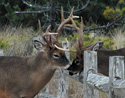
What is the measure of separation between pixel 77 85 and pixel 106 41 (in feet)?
9.95

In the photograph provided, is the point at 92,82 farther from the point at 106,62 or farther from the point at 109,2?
the point at 109,2

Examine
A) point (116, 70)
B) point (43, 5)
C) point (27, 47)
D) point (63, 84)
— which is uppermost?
point (43, 5)

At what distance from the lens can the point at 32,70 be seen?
20.2 feet

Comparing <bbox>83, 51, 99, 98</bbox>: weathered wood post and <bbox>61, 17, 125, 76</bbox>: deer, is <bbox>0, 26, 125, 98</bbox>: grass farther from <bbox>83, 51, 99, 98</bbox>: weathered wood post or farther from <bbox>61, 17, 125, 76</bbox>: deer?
<bbox>83, 51, 99, 98</bbox>: weathered wood post

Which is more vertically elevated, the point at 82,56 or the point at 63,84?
the point at 82,56

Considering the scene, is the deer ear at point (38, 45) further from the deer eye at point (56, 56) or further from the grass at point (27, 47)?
the grass at point (27, 47)

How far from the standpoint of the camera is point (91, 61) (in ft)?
16.0

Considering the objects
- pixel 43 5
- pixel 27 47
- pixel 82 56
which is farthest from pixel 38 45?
pixel 43 5

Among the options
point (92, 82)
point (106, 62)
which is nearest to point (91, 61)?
point (92, 82)

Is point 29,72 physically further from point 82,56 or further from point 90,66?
point 90,66

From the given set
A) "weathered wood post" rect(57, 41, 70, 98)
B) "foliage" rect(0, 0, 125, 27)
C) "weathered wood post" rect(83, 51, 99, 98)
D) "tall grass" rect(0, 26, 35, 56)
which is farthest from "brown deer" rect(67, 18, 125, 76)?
"foliage" rect(0, 0, 125, 27)

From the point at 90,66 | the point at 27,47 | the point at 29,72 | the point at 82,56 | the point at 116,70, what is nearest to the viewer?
the point at 116,70

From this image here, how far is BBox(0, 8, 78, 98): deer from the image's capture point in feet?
19.7

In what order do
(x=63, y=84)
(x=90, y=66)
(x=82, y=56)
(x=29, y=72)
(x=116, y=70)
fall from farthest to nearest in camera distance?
(x=82, y=56) → (x=63, y=84) → (x=29, y=72) → (x=90, y=66) → (x=116, y=70)
